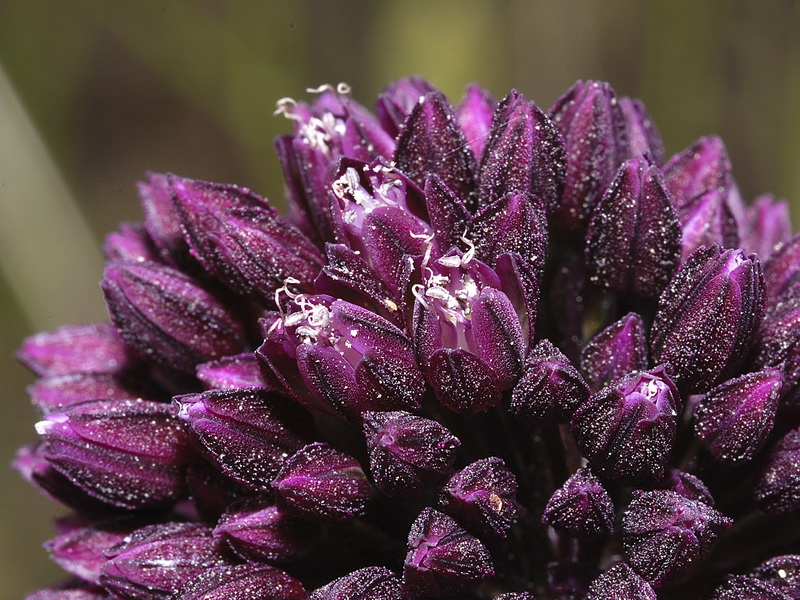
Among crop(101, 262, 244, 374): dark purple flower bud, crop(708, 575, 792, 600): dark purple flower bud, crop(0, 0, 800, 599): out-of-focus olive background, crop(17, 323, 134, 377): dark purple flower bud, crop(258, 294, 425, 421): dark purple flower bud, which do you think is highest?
crop(0, 0, 800, 599): out-of-focus olive background

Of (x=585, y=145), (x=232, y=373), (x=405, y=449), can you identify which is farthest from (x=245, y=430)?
(x=585, y=145)

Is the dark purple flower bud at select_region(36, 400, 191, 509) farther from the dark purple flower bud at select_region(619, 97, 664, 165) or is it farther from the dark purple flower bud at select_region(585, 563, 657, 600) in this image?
the dark purple flower bud at select_region(619, 97, 664, 165)

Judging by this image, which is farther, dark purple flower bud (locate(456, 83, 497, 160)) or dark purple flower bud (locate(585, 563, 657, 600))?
dark purple flower bud (locate(456, 83, 497, 160))

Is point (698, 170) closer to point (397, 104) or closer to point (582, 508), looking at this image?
point (397, 104)

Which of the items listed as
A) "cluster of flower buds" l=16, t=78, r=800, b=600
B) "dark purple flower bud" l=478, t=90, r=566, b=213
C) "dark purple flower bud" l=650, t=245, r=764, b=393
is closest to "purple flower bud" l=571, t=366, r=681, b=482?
"cluster of flower buds" l=16, t=78, r=800, b=600

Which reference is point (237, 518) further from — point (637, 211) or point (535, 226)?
point (637, 211)

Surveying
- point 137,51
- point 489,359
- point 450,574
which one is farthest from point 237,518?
point 137,51

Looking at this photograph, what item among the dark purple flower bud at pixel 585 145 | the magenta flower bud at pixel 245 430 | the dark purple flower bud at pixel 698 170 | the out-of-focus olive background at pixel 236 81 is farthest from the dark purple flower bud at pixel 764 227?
the magenta flower bud at pixel 245 430
